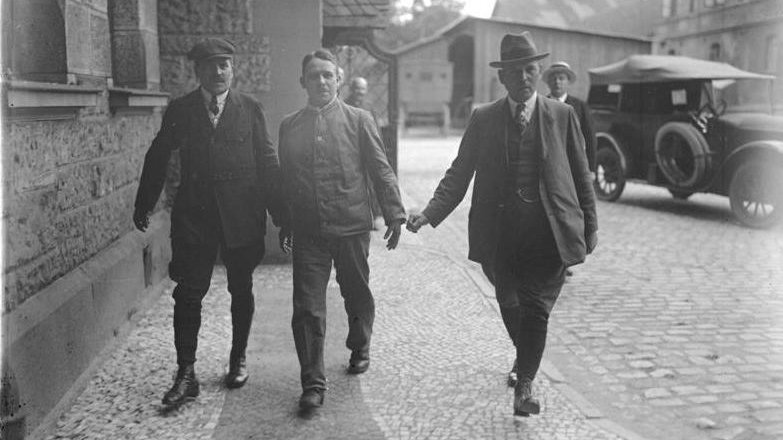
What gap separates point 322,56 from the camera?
4.50 m

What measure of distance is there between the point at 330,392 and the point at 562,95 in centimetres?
430

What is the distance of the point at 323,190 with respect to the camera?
4523mm

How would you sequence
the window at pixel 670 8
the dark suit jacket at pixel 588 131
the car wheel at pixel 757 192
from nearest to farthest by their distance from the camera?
the dark suit jacket at pixel 588 131, the car wheel at pixel 757 192, the window at pixel 670 8

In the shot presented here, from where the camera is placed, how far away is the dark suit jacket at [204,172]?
4.47 m

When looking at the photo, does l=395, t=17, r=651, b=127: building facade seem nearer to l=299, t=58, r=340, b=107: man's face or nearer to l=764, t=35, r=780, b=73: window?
l=764, t=35, r=780, b=73: window

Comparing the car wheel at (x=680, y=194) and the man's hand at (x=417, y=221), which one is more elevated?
the man's hand at (x=417, y=221)

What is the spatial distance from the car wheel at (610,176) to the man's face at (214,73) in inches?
385

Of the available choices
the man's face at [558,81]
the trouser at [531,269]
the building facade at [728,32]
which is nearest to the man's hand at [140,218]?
the trouser at [531,269]

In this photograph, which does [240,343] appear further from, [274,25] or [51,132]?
[274,25]

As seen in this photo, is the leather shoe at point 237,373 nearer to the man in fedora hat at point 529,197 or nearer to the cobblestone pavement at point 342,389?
the cobblestone pavement at point 342,389

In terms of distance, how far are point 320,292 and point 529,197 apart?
1.26 meters

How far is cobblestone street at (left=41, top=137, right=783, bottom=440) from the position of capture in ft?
13.5

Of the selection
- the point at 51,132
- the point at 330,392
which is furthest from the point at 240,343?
the point at 51,132

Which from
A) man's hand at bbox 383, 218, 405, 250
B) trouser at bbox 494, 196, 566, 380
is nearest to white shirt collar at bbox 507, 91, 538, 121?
trouser at bbox 494, 196, 566, 380
